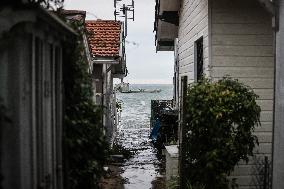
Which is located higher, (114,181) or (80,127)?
(80,127)

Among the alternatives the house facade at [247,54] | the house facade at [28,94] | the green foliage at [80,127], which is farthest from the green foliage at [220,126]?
the house facade at [28,94]

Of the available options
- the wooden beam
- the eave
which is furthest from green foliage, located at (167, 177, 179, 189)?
the eave

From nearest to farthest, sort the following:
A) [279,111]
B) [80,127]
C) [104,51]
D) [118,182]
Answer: [80,127] < [279,111] < [118,182] < [104,51]

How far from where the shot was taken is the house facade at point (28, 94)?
3.20 m

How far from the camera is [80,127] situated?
502 centimetres

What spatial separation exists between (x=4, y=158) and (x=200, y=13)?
7200 millimetres

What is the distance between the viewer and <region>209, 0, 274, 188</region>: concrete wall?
8.64m

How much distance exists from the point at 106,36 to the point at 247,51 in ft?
24.8

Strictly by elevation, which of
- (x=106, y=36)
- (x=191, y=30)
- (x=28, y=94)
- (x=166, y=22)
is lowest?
(x=28, y=94)

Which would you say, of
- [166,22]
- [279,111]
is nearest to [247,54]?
[279,111]

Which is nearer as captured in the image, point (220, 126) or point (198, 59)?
point (220, 126)

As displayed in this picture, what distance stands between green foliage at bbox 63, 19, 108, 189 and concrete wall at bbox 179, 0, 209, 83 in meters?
4.08

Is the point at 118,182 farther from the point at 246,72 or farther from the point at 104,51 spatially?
the point at 246,72

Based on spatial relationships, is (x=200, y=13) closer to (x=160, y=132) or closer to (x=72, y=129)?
(x=72, y=129)
